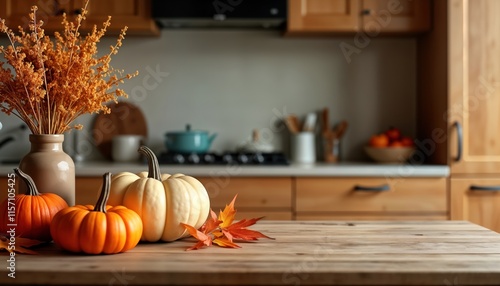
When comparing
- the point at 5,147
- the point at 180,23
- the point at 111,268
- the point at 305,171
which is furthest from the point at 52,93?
the point at 5,147

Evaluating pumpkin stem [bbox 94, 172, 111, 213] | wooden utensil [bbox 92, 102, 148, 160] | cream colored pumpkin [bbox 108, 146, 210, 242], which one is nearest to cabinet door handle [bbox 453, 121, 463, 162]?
wooden utensil [bbox 92, 102, 148, 160]

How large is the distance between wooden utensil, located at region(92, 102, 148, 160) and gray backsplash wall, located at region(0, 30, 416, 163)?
0.04 metres

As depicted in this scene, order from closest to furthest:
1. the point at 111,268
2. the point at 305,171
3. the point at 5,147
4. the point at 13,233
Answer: the point at 111,268 → the point at 13,233 → the point at 305,171 → the point at 5,147

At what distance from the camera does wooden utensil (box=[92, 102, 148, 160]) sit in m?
3.58

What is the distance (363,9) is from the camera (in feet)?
10.6

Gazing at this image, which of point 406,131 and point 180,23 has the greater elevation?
point 180,23

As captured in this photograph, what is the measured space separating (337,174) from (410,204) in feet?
1.34

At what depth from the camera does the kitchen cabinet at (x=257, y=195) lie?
→ 295 centimetres

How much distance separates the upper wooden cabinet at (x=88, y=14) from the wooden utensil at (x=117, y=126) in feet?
1.83

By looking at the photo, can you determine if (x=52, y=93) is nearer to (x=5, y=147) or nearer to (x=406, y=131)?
(x=5, y=147)

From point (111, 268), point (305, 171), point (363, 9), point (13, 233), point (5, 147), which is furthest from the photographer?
point (5, 147)

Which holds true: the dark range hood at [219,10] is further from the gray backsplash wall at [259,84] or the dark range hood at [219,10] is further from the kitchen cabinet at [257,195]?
the kitchen cabinet at [257,195]

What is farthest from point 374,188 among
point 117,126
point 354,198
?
point 117,126

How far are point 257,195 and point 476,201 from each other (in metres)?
1.14
